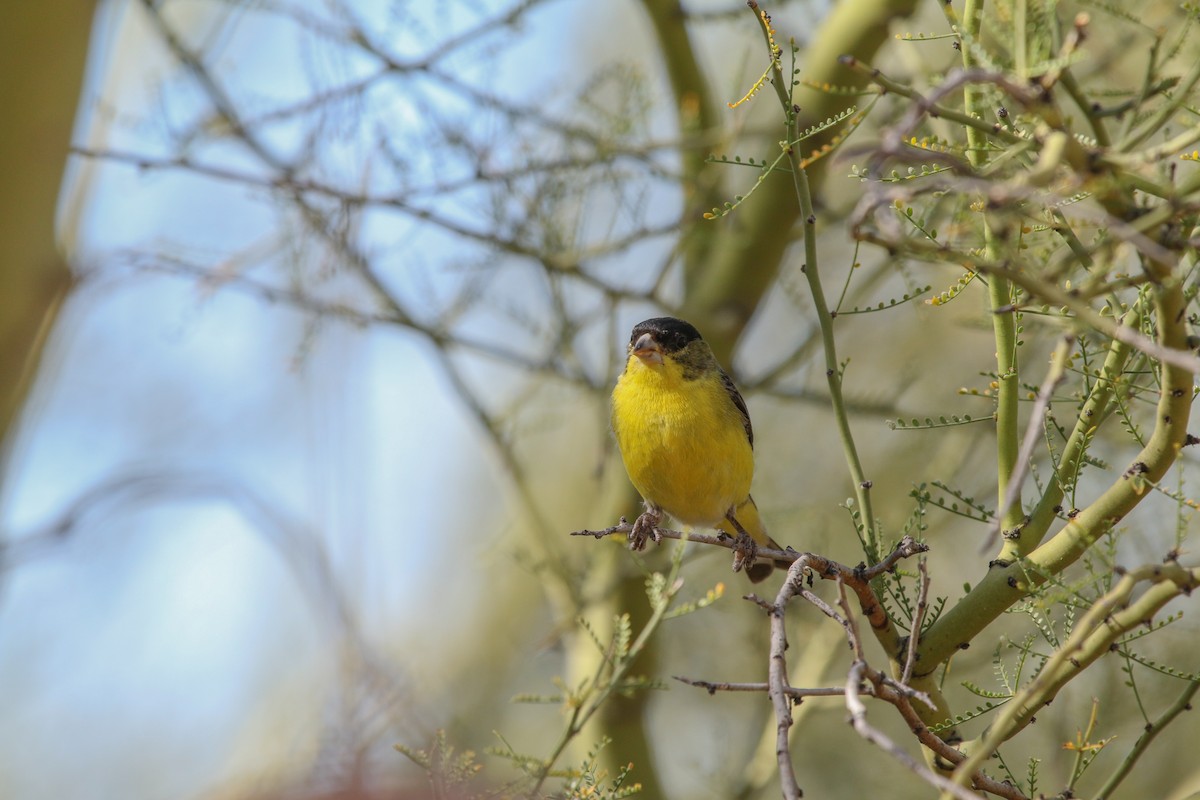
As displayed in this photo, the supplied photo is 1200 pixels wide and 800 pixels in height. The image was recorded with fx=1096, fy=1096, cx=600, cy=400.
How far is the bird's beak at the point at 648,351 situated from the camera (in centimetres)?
508

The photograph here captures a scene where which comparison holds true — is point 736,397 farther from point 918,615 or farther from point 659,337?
point 918,615

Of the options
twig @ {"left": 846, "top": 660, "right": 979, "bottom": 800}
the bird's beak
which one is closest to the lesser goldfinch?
the bird's beak

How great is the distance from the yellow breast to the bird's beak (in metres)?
0.04

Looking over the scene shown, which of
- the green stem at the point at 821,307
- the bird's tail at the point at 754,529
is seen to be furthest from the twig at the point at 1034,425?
the bird's tail at the point at 754,529

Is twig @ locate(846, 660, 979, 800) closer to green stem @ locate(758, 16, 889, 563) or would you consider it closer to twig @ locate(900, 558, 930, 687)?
twig @ locate(900, 558, 930, 687)

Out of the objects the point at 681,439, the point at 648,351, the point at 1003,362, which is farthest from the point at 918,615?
the point at 648,351

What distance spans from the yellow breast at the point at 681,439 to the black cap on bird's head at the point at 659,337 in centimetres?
7

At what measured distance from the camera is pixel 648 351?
5074mm

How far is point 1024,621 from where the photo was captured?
7293 mm

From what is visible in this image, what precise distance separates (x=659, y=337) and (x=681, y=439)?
1.84 ft

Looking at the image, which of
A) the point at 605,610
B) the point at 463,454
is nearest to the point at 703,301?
the point at 605,610

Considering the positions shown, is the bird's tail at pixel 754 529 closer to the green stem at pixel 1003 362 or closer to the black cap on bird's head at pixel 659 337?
the black cap on bird's head at pixel 659 337

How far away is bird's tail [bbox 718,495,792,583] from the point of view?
5664 mm

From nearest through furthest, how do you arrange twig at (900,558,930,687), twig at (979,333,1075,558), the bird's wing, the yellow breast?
twig at (979,333,1075,558) < twig at (900,558,930,687) < the yellow breast < the bird's wing
